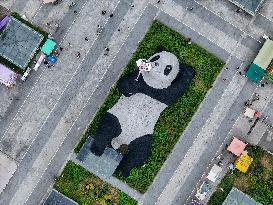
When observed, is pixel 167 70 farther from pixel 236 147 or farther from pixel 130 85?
pixel 236 147

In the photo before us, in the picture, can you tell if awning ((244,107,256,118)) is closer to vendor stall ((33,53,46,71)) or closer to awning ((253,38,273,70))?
awning ((253,38,273,70))

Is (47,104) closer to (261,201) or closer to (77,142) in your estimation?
(77,142)

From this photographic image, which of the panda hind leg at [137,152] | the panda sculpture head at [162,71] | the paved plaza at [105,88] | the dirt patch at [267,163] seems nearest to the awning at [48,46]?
the paved plaza at [105,88]

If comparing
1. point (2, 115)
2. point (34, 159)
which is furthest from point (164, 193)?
point (2, 115)

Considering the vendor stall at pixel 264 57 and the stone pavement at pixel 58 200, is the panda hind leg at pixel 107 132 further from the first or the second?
the vendor stall at pixel 264 57

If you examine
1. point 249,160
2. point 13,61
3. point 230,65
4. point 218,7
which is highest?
point 218,7

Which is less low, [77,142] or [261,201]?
[261,201]
